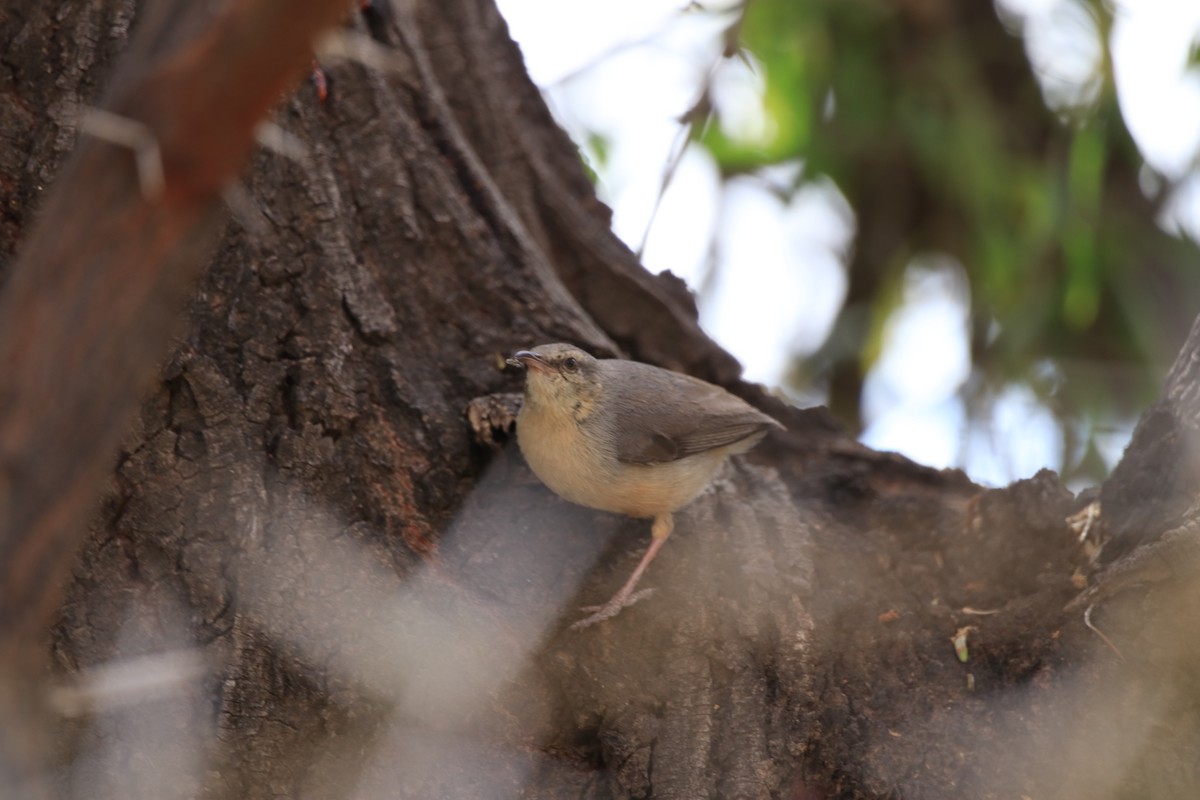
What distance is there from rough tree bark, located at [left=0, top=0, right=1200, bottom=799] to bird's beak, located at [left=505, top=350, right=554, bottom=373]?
0.16m

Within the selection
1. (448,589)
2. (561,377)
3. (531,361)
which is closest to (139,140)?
(448,589)

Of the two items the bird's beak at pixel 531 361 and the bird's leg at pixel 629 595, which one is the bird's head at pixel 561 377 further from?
the bird's leg at pixel 629 595

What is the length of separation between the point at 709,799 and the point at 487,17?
326 cm

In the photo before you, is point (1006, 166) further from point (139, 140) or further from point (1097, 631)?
point (139, 140)

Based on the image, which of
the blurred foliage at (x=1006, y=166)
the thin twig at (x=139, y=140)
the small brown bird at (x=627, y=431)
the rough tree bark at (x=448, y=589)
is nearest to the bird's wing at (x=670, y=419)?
A: the small brown bird at (x=627, y=431)

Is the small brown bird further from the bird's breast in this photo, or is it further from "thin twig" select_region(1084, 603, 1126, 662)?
"thin twig" select_region(1084, 603, 1126, 662)

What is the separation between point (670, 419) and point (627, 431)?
0.16 meters

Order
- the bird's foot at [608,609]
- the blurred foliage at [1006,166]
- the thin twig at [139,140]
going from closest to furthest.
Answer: the thin twig at [139,140]
the bird's foot at [608,609]
the blurred foliage at [1006,166]

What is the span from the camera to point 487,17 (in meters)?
4.70

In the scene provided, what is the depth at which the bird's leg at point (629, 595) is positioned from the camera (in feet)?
10.4

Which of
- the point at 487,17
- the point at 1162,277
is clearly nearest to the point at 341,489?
the point at 487,17

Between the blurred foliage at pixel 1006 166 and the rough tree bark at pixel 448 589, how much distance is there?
8.80ft

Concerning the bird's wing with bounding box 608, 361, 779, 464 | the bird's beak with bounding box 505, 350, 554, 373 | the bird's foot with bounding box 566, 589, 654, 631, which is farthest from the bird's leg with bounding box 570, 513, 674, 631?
the bird's beak with bounding box 505, 350, 554, 373

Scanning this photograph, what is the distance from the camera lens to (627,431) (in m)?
4.08
